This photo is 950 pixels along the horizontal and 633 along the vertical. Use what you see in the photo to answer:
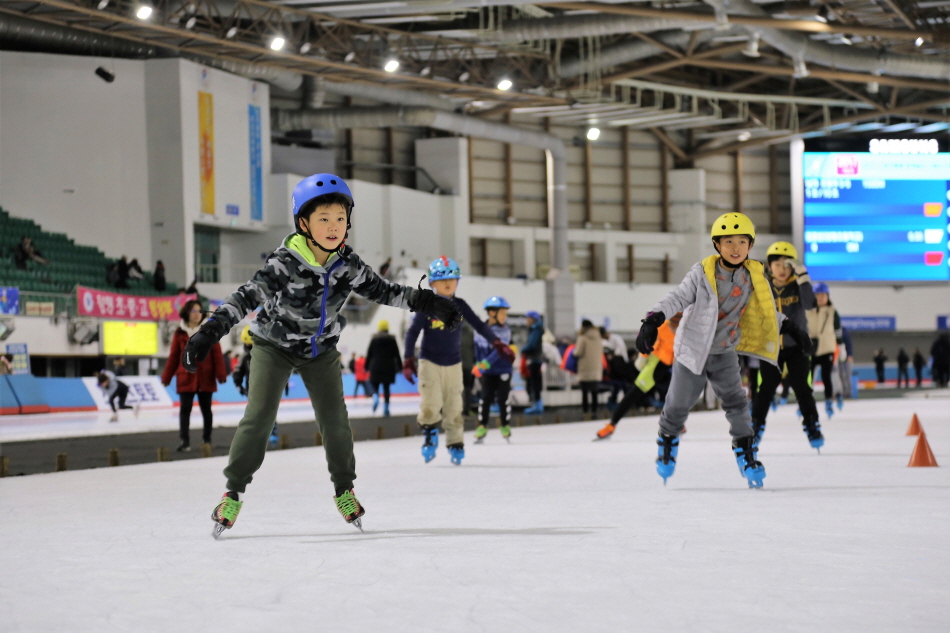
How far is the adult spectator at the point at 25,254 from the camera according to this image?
78.5 feet

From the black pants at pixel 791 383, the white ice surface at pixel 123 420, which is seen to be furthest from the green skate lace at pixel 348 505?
the white ice surface at pixel 123 420

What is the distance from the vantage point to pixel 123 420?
17.3 metres

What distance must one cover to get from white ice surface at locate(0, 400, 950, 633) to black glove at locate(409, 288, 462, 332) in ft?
2.90

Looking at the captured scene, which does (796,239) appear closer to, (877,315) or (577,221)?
(877,315)

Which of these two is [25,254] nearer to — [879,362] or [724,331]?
[724,331]

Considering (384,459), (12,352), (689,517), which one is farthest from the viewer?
(12,352)

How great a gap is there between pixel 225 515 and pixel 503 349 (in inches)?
155

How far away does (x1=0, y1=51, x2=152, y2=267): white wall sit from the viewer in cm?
2755

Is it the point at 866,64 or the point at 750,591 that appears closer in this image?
the point at 750,591

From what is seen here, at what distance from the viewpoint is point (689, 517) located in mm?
5023

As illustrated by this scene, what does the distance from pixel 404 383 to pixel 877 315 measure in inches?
955

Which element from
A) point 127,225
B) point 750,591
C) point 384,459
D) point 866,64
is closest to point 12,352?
point 127,225

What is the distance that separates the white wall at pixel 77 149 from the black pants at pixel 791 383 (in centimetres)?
2277

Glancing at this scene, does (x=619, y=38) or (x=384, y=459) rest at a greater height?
(x=619, y=38)
